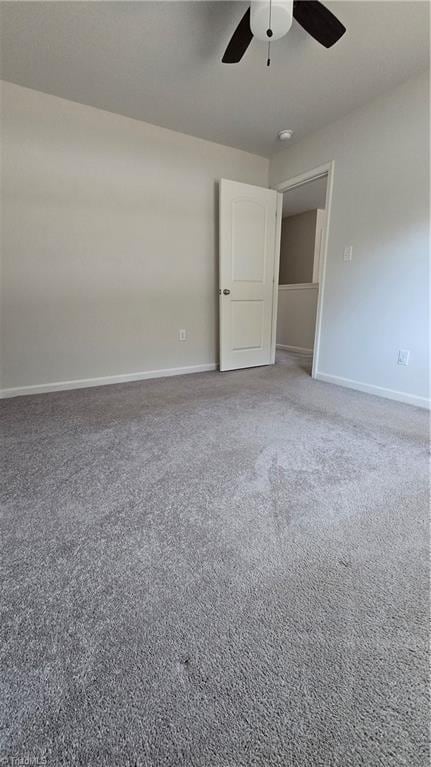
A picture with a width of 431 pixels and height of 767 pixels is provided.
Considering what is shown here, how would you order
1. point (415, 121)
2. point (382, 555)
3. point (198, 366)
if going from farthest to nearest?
point (198, 366)
point (415, 121)
point (382, 555)

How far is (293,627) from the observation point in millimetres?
781

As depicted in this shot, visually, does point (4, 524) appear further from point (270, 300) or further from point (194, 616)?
point (270, 300)

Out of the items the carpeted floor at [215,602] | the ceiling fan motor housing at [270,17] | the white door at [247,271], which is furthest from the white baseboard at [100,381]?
the ceiling fan motor housing at [270,17]

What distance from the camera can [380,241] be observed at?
2451 mm

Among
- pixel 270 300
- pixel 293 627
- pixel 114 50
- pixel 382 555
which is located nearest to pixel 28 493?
pixel 293 627

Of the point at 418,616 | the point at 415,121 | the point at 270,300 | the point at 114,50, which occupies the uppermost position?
the point at 114,50

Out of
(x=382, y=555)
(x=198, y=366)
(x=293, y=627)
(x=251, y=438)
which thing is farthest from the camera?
(x=198, y=366)

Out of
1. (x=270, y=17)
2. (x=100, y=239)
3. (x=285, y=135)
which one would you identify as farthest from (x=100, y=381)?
(x=285, y=135)

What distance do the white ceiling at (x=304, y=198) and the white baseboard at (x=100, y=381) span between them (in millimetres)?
2541

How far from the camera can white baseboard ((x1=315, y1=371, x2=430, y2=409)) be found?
2.35m

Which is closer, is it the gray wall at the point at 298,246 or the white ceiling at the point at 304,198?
the white ceiling at the point at 304,198

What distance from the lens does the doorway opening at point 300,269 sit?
450 cm

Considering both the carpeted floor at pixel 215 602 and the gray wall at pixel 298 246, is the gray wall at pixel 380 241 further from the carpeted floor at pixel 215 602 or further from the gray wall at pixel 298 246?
the gray wall at pixel 298 246

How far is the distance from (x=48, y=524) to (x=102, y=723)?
692 millimetres
